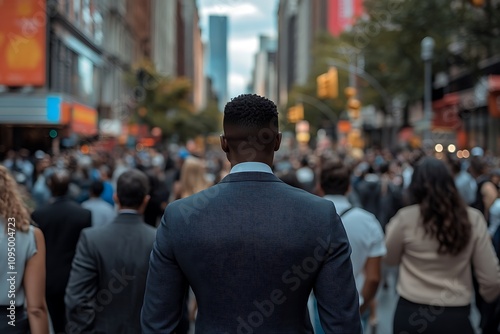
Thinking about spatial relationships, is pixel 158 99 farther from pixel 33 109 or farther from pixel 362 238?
pixel 362 238

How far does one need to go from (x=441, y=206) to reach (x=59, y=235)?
10.5 feet

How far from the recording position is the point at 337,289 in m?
2.72

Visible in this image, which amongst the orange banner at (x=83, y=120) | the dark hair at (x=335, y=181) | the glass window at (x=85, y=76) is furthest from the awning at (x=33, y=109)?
the dark hair at (x=335, y=181)

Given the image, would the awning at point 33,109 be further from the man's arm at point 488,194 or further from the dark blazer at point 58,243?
the dark blazer at point 58,243

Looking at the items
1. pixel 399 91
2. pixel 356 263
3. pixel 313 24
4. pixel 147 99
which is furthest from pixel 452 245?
pixel 313 24

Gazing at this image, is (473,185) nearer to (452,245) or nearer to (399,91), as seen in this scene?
(452,245)

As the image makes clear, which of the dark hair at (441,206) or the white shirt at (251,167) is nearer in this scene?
the white shirt at (251,167)

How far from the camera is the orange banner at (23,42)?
3088cm

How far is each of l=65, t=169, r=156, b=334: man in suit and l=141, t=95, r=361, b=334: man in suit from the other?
1.82 m

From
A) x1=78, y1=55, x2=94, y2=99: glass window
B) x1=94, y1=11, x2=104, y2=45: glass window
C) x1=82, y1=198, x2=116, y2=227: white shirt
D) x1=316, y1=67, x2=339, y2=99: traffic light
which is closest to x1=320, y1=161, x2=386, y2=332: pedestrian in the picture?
x1=82, y1=198, x2=116, y2=227: white shirt

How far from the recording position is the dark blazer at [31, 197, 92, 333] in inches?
241

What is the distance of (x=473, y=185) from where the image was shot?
35.5ft

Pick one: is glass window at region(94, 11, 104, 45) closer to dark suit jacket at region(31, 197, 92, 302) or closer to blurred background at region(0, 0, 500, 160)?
blurred background at region(0, 0, 500, 160)

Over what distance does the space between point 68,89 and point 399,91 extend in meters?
16.5
